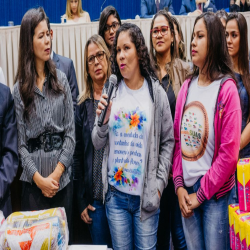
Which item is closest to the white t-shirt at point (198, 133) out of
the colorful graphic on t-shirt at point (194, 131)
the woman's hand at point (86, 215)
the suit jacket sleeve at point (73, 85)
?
the colorful graphic on t-shirt at point (194, 131)

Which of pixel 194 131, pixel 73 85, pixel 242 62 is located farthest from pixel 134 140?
pixel 73 85

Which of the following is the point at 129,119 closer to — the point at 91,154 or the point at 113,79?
the point at 113,79

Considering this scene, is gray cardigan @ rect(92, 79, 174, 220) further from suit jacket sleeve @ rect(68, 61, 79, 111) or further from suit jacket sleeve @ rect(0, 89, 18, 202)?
suit jacket sleeve @ rect(68, 61, 79, 111)

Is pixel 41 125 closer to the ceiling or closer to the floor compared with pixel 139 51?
closer to the floor

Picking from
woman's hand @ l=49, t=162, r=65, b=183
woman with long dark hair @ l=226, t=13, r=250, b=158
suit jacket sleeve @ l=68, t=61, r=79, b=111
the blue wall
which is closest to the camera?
woman's hand @ l=49, t=162, r=65, b=183

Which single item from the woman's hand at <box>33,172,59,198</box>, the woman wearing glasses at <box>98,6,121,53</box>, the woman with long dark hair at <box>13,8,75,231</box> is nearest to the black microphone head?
the woman with long dark hair at <box>13,8,75,231</box>

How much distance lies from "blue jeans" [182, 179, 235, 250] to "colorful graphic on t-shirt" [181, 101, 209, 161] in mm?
148

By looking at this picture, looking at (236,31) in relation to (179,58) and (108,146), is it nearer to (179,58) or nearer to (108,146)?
(179,58)

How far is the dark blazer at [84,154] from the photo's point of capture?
210 centimetres

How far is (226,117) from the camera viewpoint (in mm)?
1629

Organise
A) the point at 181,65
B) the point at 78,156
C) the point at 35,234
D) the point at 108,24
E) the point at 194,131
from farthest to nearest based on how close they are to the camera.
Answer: the point at 108,24 → the point at 181,65 → the point at 78,156 → the point at 194,131 → the point at 35,234

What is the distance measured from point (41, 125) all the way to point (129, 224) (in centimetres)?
71

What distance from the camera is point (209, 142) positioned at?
1.69 meters

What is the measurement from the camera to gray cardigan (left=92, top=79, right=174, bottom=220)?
1.72 meters
